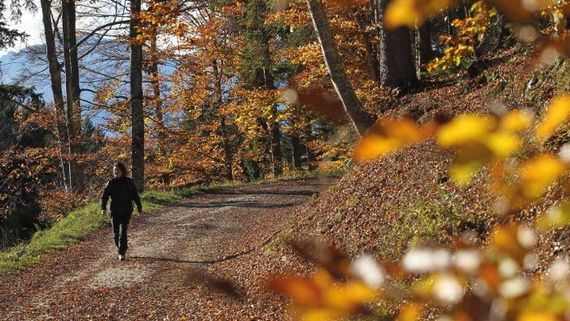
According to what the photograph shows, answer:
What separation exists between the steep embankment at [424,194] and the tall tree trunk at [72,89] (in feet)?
33.3

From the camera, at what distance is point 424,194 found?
7512 mm

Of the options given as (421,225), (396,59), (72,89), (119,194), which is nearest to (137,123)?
(72,89)

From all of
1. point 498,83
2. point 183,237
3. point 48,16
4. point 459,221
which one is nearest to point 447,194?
point 459,221

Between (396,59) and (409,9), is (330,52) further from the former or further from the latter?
(396,59)

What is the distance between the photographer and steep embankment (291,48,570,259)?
625 centimetres

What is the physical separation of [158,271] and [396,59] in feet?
23.0

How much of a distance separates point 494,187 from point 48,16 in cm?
2031

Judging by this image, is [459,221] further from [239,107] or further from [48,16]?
[239,107]

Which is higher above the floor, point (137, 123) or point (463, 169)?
point (137, 123)

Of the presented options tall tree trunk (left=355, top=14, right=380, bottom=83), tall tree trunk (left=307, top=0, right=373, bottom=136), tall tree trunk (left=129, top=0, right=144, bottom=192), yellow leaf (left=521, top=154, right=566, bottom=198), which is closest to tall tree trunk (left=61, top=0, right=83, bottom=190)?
tall tree trunk (left=129, top=0, right=144, bottom=192)

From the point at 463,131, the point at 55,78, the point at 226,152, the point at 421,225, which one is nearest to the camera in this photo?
the point at 463,131

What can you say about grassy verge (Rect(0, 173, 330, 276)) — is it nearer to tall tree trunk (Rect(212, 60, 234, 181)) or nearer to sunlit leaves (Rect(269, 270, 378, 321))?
tall tree trunk (Rect(212, 60, 234, 181))

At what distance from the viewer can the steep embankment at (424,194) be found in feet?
20.5

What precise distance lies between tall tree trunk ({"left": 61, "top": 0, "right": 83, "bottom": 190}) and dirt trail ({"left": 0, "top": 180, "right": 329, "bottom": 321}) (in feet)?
15.4
